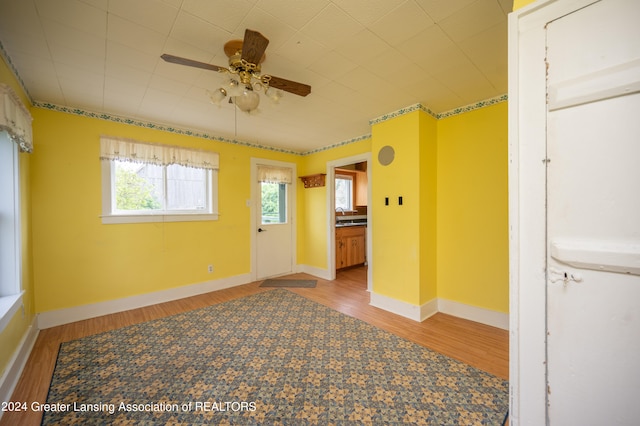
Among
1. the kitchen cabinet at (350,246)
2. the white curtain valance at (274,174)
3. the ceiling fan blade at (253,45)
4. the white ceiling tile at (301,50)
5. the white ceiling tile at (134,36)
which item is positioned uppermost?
the white ceiling tile at (134,36)

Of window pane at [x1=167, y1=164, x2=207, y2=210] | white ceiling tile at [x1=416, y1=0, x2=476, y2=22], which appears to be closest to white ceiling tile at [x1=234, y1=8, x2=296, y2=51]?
white ceiling tile at [x1=416, y1=0, x2=476, y2=22]

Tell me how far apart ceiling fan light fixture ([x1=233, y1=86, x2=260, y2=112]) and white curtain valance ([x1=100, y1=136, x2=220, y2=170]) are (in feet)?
7.08

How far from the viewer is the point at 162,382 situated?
174cm

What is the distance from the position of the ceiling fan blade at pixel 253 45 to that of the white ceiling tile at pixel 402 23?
2.28 ft

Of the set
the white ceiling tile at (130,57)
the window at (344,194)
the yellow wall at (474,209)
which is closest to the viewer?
the white ceiling tile at (130,57)

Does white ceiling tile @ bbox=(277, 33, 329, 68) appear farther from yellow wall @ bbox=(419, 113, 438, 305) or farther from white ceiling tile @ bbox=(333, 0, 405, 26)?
yellow wall @ bbox=(419, 113, 438, 305)

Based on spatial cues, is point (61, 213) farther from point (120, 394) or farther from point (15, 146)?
point (120, 394)

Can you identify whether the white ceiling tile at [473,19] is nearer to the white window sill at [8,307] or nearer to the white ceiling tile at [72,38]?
the white ceiling tile at [72,38]

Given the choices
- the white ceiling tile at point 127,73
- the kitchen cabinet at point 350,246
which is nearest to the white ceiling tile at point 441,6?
the white ceiling tile at point 127,73

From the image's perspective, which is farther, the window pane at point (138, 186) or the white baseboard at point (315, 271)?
the white baseboard at point (315, 271)

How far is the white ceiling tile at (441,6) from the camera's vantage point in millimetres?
1354

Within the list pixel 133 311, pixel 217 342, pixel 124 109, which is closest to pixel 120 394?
pixel 217 342

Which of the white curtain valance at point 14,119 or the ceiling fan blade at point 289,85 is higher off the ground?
the ceiling fan blade at point 289,85

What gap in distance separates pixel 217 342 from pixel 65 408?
3.21ft
